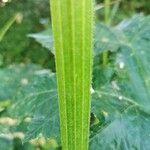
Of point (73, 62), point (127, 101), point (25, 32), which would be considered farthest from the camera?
point (25, 32)

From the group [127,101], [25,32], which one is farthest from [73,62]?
[25,32]

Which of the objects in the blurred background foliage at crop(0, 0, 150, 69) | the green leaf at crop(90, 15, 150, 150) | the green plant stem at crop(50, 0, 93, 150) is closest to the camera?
the green plant stem at crop(50, 0, 93, 150)

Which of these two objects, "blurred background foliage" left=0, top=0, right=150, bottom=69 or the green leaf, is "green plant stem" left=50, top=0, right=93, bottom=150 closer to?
the green leaf

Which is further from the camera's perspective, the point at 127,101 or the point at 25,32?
the point at 25,32

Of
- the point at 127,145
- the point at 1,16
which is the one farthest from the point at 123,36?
the point at 1,16

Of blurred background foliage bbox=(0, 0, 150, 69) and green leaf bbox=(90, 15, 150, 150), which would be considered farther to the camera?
blurred background foliage bbox=(0, 0, 150, 69)

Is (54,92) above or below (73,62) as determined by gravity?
below

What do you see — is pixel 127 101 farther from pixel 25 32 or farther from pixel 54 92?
pixel 25 32

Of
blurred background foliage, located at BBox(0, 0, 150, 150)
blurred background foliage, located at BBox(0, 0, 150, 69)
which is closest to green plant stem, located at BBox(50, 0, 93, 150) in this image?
blurred background foliage, located at BBox(0, 0, 150, 150)

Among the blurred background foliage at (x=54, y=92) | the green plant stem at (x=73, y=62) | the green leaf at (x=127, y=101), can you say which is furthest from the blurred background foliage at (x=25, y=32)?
the green plant stem at (x=73, y=62)
